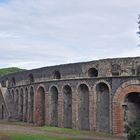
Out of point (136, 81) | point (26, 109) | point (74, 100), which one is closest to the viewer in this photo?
point (136, 81)

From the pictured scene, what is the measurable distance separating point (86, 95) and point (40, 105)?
6.44 m

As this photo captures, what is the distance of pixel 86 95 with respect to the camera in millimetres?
A: 26875

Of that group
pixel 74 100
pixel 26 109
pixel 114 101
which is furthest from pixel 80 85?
pixel 26 109

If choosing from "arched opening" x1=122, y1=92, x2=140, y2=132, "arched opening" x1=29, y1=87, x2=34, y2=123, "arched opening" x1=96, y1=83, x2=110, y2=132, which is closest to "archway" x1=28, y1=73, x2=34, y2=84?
"arched opening" x1=29, y1=87, x2=34, y2=123

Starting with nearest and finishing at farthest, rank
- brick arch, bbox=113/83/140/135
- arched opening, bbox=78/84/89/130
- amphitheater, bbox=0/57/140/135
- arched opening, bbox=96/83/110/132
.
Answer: brick arch, bbox=113/83/140/135 < amphitheater, bbox=0/57/140/135 < arched opening, bbox=96/83/110/132 < arched opening, bbox=78/84/89/130

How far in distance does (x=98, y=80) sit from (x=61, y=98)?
14.4ft

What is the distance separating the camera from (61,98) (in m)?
28.6

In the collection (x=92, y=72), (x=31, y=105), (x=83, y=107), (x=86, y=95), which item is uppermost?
(x=92, y=72)

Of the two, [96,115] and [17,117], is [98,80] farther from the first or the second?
[17,117]

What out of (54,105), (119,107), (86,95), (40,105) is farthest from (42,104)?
(119,107)

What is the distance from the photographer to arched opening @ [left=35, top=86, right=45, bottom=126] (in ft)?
104

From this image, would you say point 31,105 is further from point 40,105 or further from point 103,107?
point 103,107

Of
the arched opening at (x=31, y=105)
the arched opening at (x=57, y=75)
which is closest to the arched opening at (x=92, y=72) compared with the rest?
the arched opening at (x=57, y=75)

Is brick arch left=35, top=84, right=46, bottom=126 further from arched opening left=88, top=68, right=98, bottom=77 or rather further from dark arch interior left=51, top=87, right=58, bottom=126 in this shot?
arched opening left=88, top=68, right=98, bottom=77
